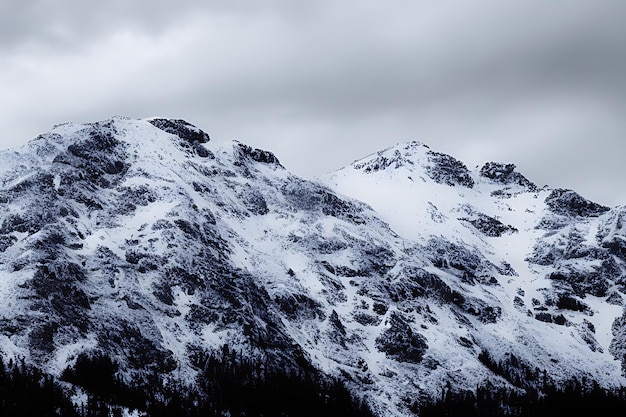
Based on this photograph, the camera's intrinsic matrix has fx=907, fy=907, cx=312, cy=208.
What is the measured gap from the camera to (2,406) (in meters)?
196

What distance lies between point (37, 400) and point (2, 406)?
7.41 m

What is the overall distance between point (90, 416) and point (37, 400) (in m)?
11.9

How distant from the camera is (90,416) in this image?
200 metres

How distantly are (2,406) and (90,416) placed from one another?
18.7m

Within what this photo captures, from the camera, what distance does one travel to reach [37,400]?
19688 cm
